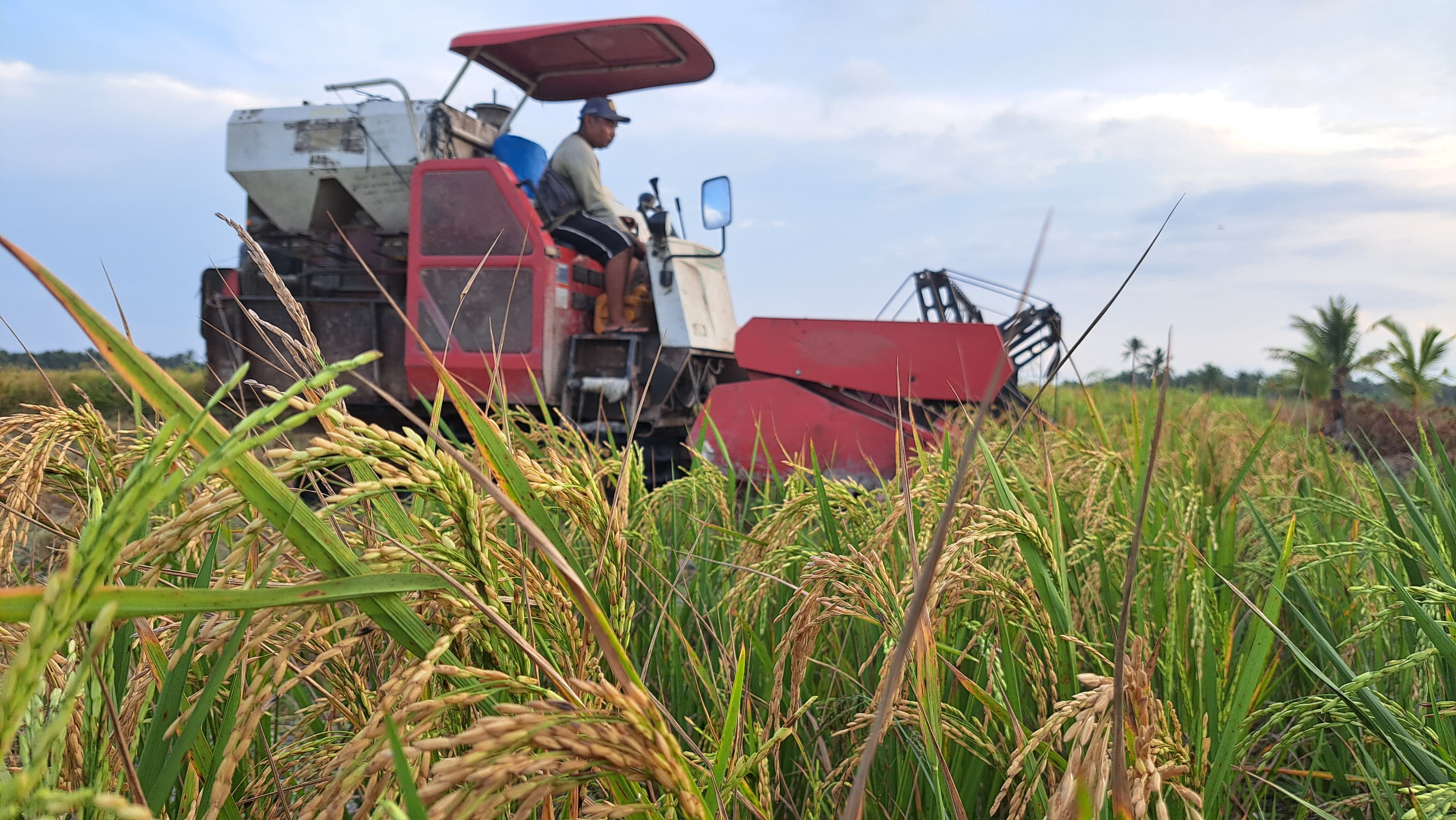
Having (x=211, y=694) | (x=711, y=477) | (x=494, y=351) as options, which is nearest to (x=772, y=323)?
(x=711, y=477)

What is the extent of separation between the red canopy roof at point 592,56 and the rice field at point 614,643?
5.36m

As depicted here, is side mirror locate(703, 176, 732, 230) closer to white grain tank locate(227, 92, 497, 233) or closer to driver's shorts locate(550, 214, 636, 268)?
driver's shorts locate(550, 214, 636, 268)

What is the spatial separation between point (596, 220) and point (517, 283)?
85cm

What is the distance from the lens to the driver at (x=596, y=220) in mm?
6594

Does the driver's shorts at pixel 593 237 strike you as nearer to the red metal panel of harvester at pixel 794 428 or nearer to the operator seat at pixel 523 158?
the operator seat at pixel 523 158

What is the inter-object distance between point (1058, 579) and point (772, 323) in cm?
432

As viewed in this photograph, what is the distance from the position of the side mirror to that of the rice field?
4.49 m

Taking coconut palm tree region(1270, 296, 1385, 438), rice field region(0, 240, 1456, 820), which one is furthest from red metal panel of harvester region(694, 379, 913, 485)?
coconut palm tree region(1270, 296, 1385, 438)

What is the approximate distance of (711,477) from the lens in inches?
86.8

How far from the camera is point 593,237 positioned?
6.65 metres

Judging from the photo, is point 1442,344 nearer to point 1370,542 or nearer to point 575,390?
point 575,390

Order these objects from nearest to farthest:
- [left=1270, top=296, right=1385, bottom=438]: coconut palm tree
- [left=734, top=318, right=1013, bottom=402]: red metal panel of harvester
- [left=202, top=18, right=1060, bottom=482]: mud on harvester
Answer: [left=734, top=318, right=1013, bottom=402]: red metal panel of harvester, [left=202, top=18, right=1060, bottom=482]: mud on harvester, [left=1270, top=296, right=1385, bottom=438]: coconut palm tree

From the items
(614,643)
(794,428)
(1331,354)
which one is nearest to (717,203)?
(794,428)

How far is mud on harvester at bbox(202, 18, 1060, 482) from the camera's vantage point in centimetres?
532
